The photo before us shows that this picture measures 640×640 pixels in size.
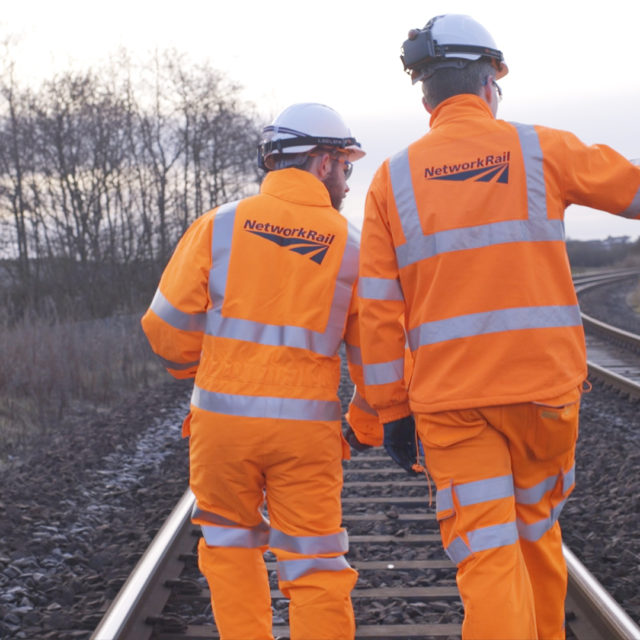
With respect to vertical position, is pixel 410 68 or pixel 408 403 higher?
pixel 410 68

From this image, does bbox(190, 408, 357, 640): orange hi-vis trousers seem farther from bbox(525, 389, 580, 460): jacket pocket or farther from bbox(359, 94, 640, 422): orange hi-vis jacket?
bbox(525, 389, 580, 460): jacket pocket

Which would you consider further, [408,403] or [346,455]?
[346,455]

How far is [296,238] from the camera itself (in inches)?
115

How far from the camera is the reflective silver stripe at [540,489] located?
8.63 ft

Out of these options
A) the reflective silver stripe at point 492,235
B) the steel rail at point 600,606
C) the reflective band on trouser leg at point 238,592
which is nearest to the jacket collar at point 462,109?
the reflective silver stripe at point 492,235

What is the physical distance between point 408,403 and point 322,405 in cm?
31

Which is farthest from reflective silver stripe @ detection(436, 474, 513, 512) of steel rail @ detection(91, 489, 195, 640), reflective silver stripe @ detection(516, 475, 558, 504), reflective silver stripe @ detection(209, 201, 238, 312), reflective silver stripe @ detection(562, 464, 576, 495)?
steel rail @ detection(91, 489, 195, 640)

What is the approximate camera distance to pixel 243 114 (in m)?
25.8

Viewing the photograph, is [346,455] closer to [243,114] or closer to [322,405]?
[322,405]

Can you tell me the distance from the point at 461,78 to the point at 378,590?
2635 mm

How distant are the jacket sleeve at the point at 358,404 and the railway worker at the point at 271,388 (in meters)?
0.02

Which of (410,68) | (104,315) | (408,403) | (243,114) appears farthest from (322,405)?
(243,114)

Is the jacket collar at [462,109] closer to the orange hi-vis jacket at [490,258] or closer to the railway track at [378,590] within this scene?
the orange hi-vis jacket at [490,258]

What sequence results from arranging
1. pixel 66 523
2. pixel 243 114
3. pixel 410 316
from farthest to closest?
pixel 243 114 < pixel 66 523 < pixel 410 316
